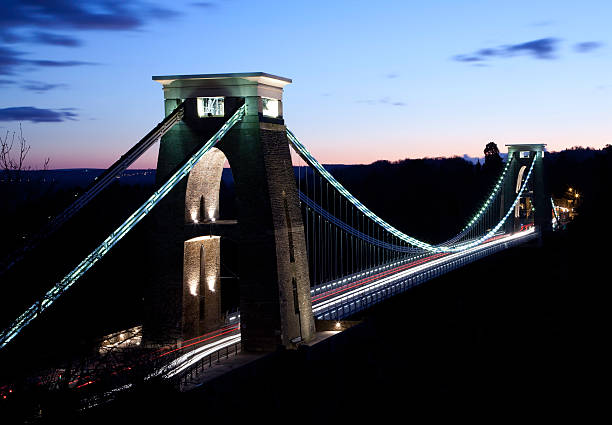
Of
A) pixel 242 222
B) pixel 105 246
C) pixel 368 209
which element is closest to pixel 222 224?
pixel 242 222

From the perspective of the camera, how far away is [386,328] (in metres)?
28.8

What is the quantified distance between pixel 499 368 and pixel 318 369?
27.8 feet

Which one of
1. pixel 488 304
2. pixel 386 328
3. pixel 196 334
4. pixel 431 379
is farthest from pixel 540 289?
pixel 196 334

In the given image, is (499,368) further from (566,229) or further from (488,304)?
(566,229)

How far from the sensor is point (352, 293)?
27.3 m

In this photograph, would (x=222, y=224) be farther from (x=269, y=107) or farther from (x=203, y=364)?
(x=203, y=364)

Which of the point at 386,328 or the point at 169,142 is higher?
the point at 169,142

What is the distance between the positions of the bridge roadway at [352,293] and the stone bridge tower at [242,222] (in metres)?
0.74

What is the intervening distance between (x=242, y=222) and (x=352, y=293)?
266 inches

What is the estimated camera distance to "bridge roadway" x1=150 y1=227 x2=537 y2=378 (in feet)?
66.7

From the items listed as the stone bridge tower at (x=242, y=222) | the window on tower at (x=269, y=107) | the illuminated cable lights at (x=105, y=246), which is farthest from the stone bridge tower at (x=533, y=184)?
the illuminated cable lights at (x=105, y=246)

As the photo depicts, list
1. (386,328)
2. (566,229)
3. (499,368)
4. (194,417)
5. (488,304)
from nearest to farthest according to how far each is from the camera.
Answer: (194,417), (499,368), (386,328), (488,304), (566,229)

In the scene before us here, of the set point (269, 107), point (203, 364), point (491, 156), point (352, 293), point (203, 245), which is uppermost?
point (269, 107)

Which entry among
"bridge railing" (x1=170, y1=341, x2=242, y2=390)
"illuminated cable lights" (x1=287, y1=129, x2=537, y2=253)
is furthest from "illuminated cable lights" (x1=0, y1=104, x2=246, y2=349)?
"illuminated cable lights" (x1=287, y1=129, x2=537, y2=253)
